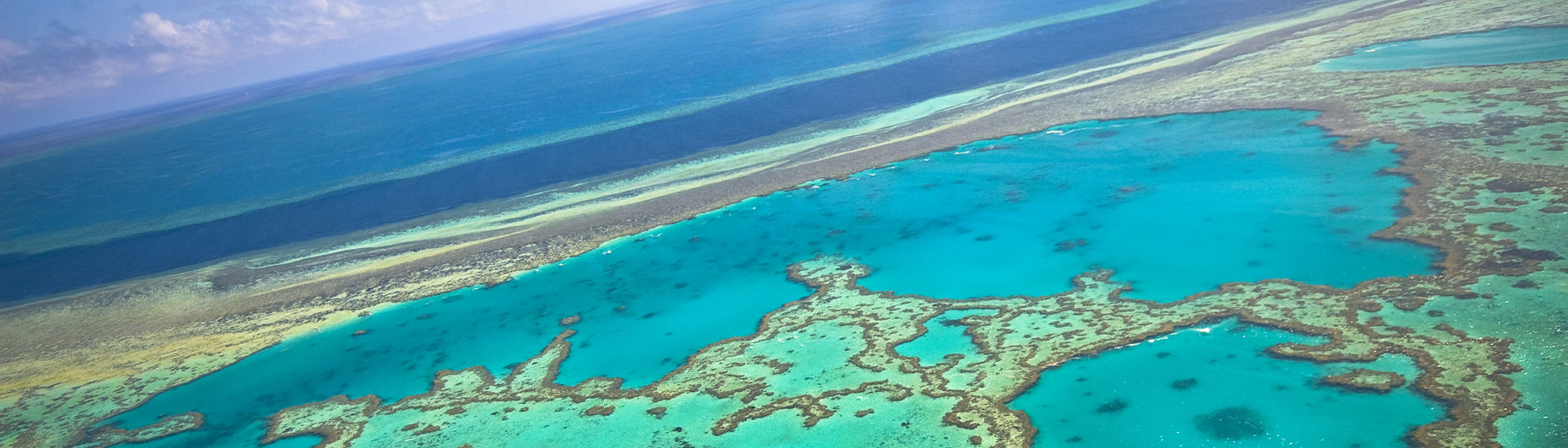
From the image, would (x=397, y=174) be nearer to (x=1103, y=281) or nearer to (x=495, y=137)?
(x=495, y=137)

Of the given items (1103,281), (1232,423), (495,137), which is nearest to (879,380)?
(1232,423)

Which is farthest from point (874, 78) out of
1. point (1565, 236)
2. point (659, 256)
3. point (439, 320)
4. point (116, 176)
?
point (116, 176)

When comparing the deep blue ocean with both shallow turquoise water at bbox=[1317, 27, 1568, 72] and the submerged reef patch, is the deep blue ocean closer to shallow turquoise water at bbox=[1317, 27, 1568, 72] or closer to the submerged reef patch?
shallow turquoise water at bbox=[1317, 27, 1568, 72]

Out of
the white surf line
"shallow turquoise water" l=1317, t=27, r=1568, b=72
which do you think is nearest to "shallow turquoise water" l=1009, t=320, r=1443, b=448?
"shallow turquoise water" l=1317, t=27, r=1568, b=72

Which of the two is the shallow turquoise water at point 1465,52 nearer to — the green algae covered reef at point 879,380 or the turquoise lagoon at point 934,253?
the turquoise lagoon at point 934,253

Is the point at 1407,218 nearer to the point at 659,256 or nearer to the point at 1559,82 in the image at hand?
the point at 1559,82
